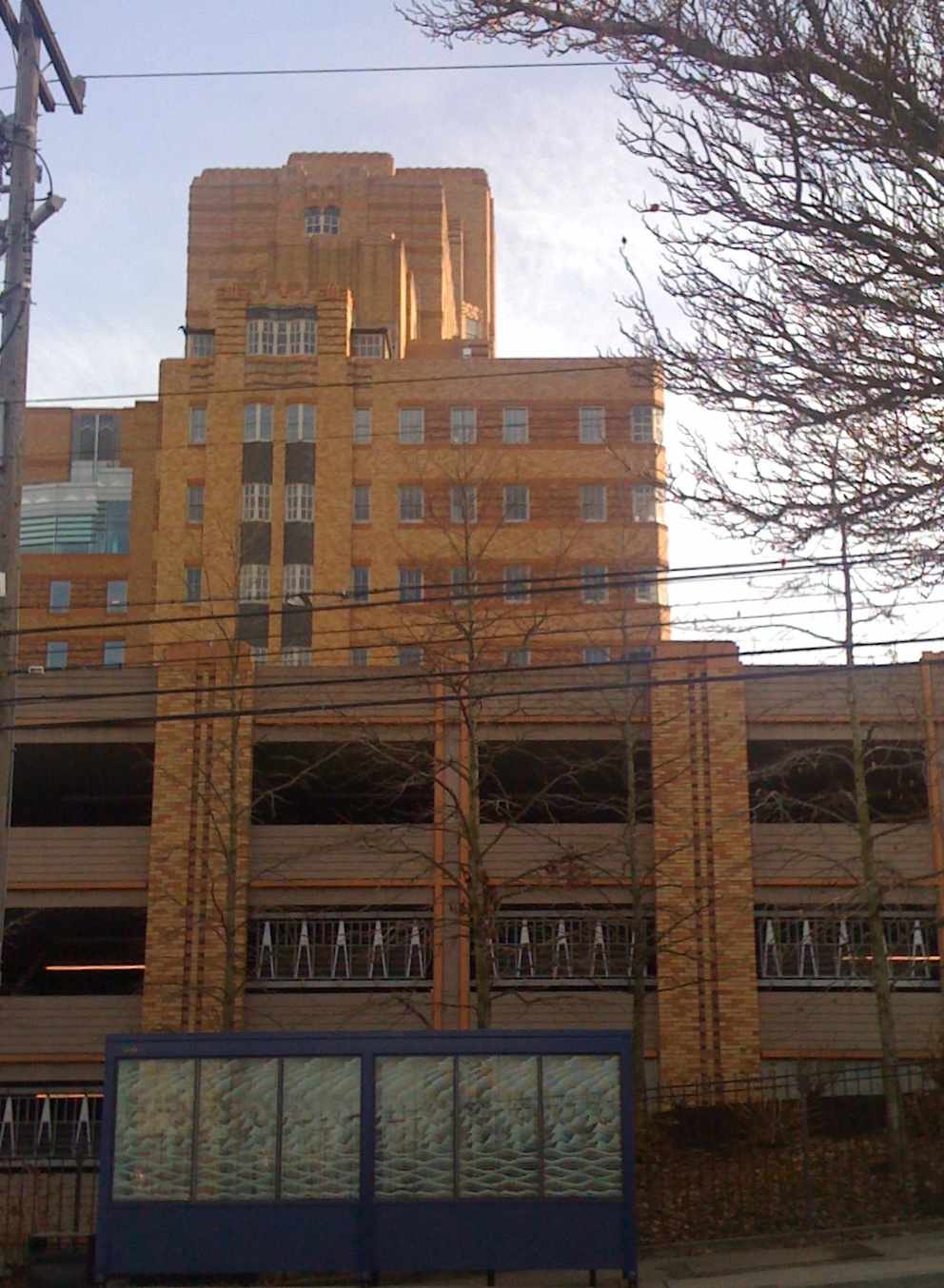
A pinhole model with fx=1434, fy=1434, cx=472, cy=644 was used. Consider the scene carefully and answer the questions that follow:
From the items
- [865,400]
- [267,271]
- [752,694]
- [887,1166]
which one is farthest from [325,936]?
[267,271]

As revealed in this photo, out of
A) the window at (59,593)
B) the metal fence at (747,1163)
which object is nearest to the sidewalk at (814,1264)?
the metal fence at (747,1163)

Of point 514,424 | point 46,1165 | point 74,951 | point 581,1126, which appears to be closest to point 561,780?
point 46,1165

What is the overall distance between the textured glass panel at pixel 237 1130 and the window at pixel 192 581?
106ft

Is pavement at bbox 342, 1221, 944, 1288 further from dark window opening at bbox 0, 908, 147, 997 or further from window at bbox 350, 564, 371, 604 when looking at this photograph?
window at bbox 350, 564, 371, 604

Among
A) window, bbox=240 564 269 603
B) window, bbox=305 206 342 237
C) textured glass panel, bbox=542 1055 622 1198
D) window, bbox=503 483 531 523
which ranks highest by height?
window, bbox=305 206 342 237

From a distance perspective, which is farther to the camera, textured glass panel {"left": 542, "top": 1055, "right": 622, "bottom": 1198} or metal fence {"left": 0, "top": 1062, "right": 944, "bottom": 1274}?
metal fence {"left": 0, "top": 1062, "right": 944, "bottom": 1274}

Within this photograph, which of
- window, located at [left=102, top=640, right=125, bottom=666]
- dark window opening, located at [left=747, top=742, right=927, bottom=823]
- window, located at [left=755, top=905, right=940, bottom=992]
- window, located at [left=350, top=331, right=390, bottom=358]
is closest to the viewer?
window, located at [left=755, top=905, right=940, bottom=992]

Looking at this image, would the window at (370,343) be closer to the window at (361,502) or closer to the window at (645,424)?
the window at (361,502)

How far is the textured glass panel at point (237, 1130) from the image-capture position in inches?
580

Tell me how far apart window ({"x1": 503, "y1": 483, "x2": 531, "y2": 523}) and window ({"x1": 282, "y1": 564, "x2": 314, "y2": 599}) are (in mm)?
6741

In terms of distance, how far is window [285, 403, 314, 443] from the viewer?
4766 centimetres

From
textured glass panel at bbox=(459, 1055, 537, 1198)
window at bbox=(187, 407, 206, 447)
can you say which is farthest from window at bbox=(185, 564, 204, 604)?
textured glass panel at bbox=(459, 1055, 537, 1198)

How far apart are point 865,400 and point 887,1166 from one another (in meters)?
12.8

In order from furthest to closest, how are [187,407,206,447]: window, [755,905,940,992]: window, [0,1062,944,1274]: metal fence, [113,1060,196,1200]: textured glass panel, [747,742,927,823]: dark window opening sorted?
[187,407,206,447]: window
[747,742,927,823]: dark window opening
[755,905,940,992]: window
[0,1062,944,1274]: metal fence
[113,1060,196,1200]: textured glass panel
